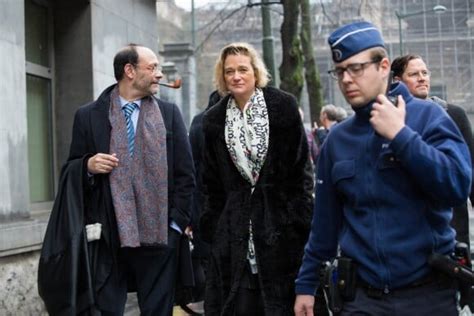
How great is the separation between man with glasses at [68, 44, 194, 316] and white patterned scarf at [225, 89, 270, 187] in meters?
0.48

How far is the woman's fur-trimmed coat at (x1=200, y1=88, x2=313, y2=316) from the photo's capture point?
509 centimetres

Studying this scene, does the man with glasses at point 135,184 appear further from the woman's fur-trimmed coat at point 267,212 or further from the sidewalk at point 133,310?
the sidewalk at point 133,310

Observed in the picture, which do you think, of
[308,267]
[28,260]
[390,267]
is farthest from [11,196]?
[390,267]

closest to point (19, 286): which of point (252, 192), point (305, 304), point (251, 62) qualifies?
point (252, 192)

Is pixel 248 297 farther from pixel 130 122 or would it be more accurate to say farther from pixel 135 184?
pixel 130 122

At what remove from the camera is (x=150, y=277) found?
18.0 feet

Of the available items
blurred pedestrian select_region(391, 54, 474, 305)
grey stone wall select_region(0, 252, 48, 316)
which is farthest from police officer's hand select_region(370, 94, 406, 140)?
grey stone wall select_region(0, 252, 48, 316)

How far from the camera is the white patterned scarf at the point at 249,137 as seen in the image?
205 inches

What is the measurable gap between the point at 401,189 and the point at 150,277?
263 centimetres

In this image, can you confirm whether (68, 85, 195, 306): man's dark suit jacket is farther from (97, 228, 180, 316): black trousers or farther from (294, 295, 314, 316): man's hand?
(294, 295, 314, 316): man's hand

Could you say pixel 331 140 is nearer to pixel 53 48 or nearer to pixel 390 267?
pixel 390 267

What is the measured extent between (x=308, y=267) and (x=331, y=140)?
0.59 meters

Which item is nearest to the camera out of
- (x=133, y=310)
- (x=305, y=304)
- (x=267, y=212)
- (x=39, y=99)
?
(x=305, y=304)

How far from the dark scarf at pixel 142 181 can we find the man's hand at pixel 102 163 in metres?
0.07
